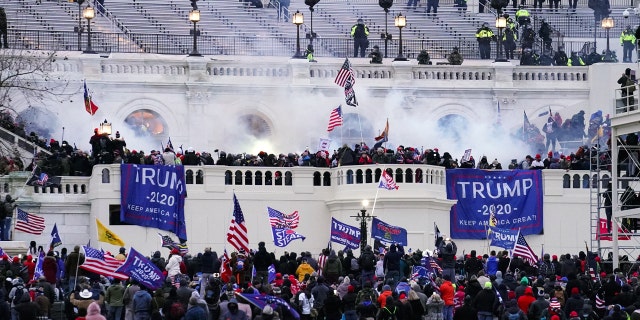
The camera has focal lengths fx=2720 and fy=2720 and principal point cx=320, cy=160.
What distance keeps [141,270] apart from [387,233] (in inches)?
505

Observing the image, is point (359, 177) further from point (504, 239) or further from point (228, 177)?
point (504, 239)

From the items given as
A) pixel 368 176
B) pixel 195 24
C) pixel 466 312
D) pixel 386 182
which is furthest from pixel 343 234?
pixel 195 24

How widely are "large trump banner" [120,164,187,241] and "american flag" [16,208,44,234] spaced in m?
3.51

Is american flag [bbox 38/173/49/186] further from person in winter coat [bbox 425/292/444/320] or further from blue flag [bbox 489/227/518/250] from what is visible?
person in winter coat [bbox 425/292/444/320]

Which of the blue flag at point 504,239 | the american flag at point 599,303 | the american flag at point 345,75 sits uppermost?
the american flag at point 345,75

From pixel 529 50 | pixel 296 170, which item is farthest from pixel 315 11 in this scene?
pixel 296 170

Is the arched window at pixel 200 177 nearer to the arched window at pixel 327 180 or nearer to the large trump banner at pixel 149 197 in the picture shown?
the large trump banner at pixel 149 197

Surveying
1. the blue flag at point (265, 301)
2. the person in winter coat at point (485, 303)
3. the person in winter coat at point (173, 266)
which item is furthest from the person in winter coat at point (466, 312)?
the person in winter coat at point (173, 266)

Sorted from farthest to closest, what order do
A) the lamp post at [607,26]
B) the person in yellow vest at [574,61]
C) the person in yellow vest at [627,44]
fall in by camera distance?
the person in yellow vest at [627,44]
the lamp post at [607,26]
the person in yellow vest at [574,61]

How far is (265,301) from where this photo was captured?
55.7m

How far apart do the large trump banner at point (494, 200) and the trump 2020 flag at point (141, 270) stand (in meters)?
20.2

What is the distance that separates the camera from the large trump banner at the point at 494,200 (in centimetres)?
7738

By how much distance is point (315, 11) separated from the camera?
94.4 meters

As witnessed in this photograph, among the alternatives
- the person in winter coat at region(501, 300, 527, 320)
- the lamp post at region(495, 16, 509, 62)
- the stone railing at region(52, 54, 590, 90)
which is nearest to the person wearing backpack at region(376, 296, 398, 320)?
the person in winter coat at region(501, 300, 527, 320)
